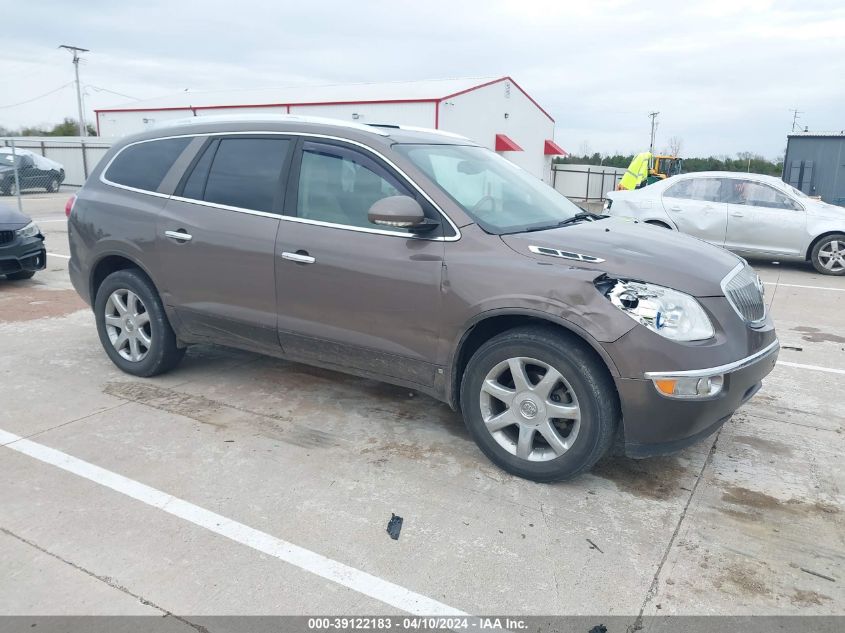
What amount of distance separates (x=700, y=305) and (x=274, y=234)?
2.47 m

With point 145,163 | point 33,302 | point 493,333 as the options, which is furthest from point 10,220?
point 493,333

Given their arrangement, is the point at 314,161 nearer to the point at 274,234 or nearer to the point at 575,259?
the point at 274,234

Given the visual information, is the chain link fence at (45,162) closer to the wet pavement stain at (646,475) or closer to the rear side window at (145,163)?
the rear side window at (145,163)

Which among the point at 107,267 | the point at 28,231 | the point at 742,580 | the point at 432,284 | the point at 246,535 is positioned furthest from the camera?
the point at 28,231

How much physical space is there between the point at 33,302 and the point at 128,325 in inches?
130

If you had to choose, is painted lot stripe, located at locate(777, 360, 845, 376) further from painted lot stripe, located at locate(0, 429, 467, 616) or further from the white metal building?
the white metal building

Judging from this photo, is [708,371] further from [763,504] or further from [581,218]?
[581,218]

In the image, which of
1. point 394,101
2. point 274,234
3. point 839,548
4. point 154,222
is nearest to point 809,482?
point 839,548

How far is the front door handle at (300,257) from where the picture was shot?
4.07 m

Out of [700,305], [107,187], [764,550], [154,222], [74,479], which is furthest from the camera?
[107,187]

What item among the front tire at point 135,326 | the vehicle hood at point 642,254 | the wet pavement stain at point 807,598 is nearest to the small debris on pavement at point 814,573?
the wet pavement stain at point 807,598

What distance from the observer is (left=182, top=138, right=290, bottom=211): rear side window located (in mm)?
4324

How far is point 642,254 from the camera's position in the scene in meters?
3.54

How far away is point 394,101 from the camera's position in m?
28.0
